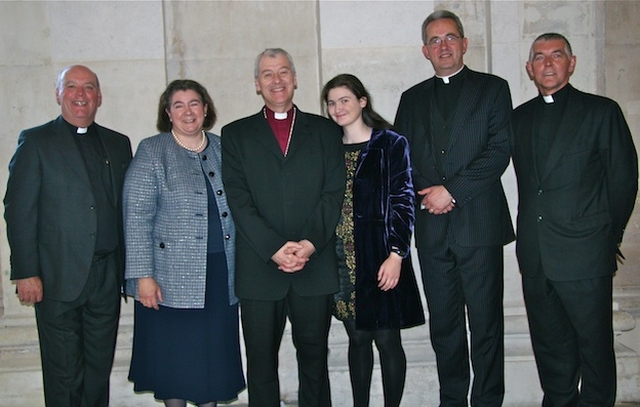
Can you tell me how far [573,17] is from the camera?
436 centimetres

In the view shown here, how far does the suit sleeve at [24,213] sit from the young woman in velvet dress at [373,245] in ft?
5.14

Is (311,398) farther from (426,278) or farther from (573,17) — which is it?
(573,17)

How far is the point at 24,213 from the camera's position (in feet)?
11.4

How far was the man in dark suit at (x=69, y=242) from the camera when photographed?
11.5 feet

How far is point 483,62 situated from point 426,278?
5.28 feet

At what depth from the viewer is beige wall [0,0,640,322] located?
441cm

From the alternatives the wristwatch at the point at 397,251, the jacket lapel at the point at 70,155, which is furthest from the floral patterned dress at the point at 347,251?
the jacket lapel at the point at 70,155

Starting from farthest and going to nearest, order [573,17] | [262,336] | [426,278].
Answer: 1. [573,17]
2. [426,278]
3. [262,336]

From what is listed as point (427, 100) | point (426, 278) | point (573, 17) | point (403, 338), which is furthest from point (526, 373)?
point (573, 17)

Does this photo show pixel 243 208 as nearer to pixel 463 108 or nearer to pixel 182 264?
pixel 182 264

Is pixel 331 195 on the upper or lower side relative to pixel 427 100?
lower

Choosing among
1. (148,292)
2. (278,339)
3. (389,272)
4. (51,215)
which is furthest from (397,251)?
(51,215)

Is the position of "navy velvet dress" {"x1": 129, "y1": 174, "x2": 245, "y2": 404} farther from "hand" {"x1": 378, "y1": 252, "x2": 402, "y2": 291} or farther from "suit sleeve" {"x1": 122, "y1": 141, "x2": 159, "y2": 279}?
"hand" {"x1": 378, "y1": 252, "x2": 402, "y2": 291}

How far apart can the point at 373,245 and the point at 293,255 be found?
45 centimetres
